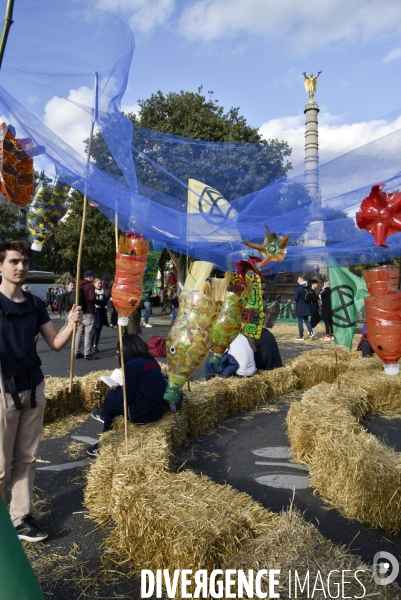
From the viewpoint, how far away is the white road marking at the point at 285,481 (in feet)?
12.3

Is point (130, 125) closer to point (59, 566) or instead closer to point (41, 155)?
point (41, 155)

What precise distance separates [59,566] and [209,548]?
1008mm

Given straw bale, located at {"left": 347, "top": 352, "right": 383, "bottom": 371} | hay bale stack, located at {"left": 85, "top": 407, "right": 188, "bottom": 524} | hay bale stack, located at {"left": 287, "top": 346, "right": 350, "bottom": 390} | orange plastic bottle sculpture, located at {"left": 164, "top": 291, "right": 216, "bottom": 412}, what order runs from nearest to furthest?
hay bale stack, located at {"left": 85, "top": 407, "right": 188, "bottom": 524}
orange plastic bottle sculpture, located at {"left": 164, "top": 291, "right": 216, "bottom": 412}
straw bale, located at {"left": 347, "top": 352, "right": 383, "bottom": 371}
hay bale stack, located at {"left": 287, "top": 346, "right": 350, "bottom": 390}

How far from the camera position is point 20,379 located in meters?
2.81

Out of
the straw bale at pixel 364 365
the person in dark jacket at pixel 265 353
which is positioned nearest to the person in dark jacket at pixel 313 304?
the straw bale at pixel 364 365

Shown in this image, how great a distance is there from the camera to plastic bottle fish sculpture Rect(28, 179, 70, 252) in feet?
14.8

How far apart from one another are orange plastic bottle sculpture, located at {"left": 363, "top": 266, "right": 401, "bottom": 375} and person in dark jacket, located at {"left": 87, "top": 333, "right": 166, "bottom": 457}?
2135mm

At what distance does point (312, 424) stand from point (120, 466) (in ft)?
6.23

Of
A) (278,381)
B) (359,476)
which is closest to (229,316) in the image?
(359,476)

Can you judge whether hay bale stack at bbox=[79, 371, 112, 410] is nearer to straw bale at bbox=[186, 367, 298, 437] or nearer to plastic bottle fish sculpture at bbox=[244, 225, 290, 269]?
straw bale at bbox=[186, 367, 298, 437]

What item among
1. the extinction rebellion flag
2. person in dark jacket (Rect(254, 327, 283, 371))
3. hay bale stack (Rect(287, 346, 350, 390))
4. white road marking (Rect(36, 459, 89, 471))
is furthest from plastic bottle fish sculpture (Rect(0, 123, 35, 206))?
hay bale stack (Rect(287, 346, 350, 390))

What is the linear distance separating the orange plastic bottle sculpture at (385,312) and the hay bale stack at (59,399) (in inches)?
152

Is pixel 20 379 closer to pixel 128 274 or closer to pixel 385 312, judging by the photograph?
pixel 128 274

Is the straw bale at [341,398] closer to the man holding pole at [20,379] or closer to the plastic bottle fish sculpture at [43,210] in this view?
the man holding pole at [20,379]
